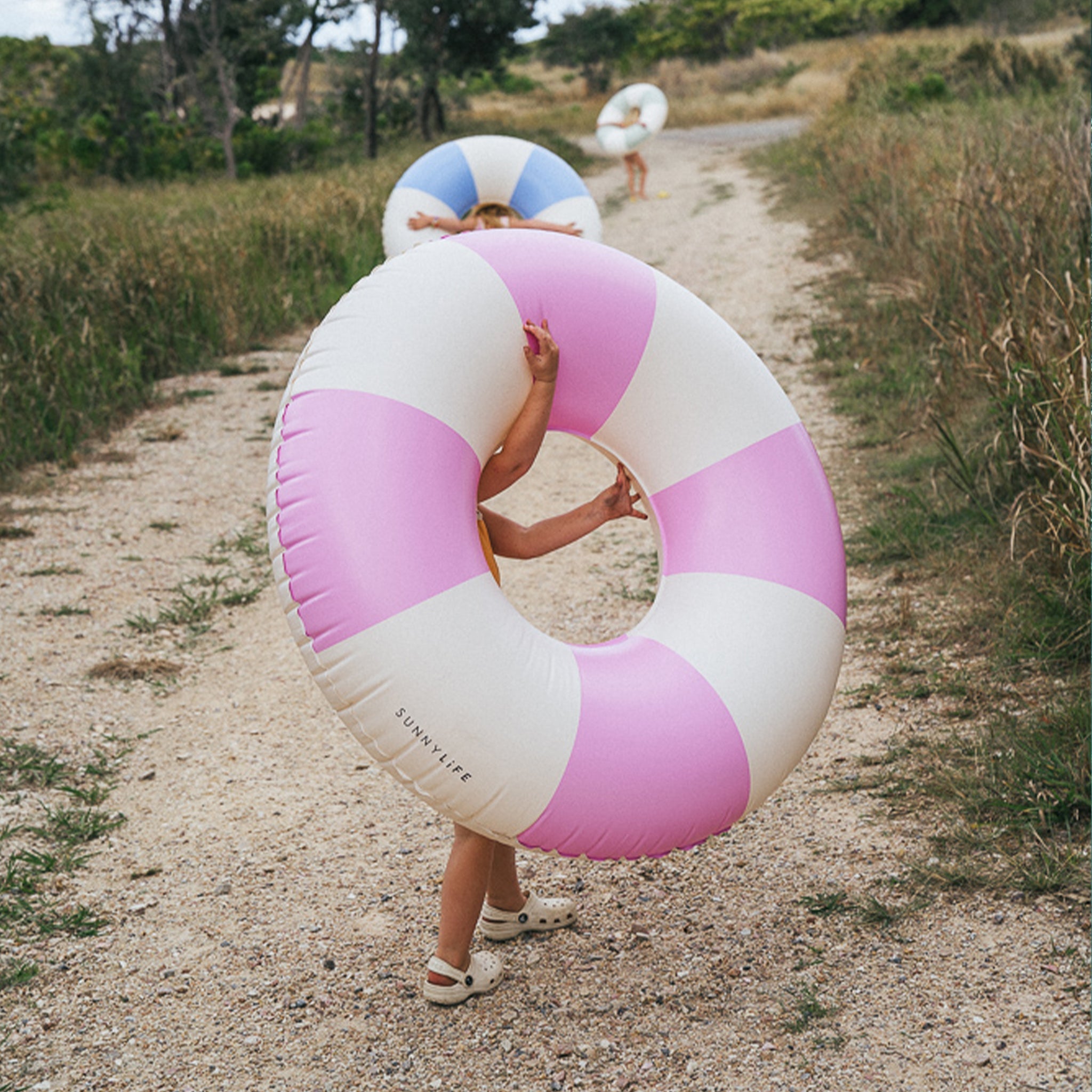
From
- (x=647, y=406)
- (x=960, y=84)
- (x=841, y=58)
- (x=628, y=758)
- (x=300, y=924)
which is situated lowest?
(x=300, y=924)

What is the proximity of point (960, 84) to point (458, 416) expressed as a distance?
16747 mm

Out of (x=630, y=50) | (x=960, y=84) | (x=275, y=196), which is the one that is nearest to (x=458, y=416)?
(x=275, y=196)

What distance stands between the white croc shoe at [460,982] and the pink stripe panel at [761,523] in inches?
35.5

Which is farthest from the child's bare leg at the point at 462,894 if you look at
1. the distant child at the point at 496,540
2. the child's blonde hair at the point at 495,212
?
the child's blonde hair at the point at 495,212

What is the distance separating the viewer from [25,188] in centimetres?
1516

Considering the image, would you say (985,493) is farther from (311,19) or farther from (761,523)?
(311,19)

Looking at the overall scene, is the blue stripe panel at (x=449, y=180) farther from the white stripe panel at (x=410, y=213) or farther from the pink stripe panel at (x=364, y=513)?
the pink stripe panel at (x=364, y=513)

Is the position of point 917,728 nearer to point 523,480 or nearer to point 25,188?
point 523,480

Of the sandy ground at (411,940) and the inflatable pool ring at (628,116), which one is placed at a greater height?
the inflatable pool ring at (628,116)

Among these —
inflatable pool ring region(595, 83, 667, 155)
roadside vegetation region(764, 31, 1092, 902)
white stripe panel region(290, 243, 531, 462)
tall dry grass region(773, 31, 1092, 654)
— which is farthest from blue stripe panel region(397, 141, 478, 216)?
inflatable pool ring region(595, 83, 667, 155)

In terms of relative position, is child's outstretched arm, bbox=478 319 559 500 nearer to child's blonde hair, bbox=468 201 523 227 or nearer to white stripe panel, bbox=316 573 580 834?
white stripe panel, bbox=316 573 580 834

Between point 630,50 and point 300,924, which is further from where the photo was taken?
point 630,50

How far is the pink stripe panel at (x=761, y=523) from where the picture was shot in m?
2.23

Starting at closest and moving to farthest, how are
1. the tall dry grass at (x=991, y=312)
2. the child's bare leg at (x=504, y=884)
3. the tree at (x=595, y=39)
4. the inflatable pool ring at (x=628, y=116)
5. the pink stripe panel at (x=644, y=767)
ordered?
the pink stripe panel at (x=644, y=767)
the child's bare leg at (x=504, y=884)
the tall dry grass at (x=991, y=312)
the inflatable pool ring at (x=628, y=116)
the tree at (x=595, y=39)
